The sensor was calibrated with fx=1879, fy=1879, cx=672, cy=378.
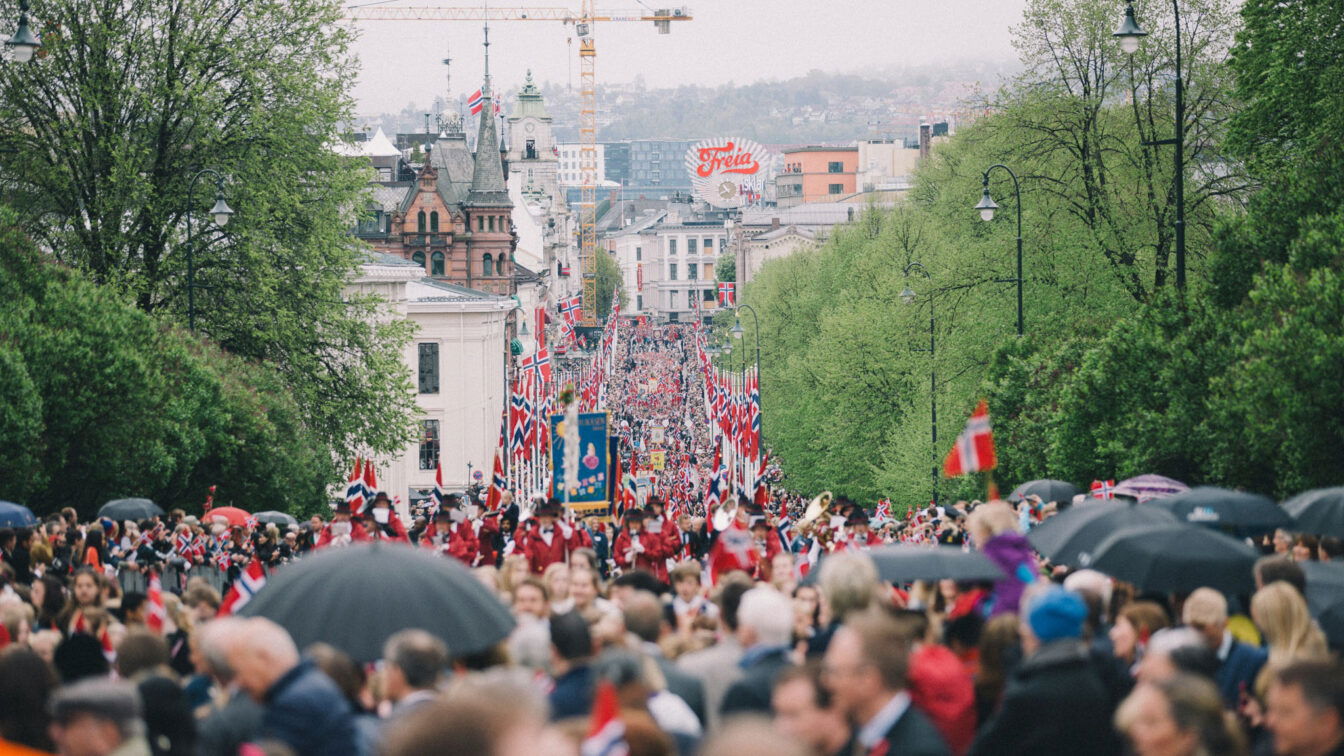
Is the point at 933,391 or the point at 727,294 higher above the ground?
the point at 933,391

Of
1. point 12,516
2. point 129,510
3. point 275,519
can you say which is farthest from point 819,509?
point 12,516

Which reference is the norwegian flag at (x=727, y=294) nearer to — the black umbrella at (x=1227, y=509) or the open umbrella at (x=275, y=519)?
the open umbrella at (x=275, y=519)

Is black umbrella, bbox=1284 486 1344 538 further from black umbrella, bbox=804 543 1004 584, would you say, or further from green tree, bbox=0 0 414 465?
green tree, bbox=0 0 414 465

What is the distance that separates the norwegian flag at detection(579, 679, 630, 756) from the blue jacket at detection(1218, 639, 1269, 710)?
4.14 metres

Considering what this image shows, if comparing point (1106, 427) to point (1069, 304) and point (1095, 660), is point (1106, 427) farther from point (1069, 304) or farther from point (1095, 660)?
point (1095, 660)

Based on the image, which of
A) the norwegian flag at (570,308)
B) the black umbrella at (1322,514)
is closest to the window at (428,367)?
the norwegian flag at (570,308)

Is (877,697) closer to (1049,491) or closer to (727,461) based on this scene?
(1049,491)

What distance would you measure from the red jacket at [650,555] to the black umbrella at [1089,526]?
7.72m

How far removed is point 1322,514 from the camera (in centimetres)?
1620

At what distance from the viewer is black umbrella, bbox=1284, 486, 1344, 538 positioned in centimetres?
1593

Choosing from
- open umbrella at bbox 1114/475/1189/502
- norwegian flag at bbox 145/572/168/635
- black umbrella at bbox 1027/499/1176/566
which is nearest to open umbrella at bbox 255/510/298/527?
open umbrella at bbox 1114/475/1189/502

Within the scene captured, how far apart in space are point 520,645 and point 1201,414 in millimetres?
19628

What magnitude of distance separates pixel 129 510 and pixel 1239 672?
19149mm

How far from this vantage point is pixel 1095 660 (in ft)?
30.4
